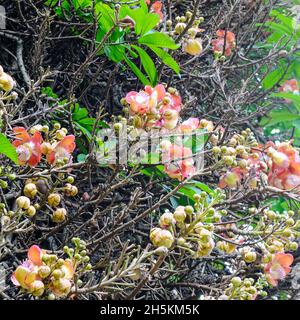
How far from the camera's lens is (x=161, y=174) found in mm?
1035

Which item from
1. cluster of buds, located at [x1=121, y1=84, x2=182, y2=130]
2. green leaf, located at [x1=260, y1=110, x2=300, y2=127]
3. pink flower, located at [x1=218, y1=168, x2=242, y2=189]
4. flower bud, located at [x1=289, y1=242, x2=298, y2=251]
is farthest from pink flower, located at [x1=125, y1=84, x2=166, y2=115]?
green leaf, located at [x1=260, y1=110, x2=300, y2=127]

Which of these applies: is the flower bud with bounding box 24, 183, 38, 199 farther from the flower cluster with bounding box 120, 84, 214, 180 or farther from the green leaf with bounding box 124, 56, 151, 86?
the green leaf with bounding box 124, 56, 151, 86

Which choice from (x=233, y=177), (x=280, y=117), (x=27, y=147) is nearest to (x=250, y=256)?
(x=233, y=177)

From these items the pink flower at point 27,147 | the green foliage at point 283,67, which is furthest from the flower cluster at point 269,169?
the green foliage at point 283,67

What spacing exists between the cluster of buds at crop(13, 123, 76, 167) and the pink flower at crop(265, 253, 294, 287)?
1.34ft

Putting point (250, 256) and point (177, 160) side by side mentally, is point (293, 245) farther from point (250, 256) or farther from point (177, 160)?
point (177, 160)

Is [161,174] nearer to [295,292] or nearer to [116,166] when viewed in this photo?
[116,166]

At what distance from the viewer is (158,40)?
1062 mm

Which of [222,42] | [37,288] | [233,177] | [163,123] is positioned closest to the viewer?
[37,288]

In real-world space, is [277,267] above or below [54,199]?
below

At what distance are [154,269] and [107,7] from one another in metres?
0.55

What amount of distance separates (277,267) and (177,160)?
0.27 m

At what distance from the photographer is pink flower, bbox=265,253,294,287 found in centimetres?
97

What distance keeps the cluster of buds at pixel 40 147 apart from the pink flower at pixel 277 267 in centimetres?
41
